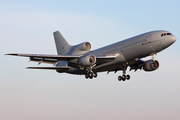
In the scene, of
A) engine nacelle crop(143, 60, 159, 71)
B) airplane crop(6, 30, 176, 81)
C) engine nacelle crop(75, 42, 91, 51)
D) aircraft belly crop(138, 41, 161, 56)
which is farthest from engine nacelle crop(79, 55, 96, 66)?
engine nacelle crop(143, 60, 159, 71)

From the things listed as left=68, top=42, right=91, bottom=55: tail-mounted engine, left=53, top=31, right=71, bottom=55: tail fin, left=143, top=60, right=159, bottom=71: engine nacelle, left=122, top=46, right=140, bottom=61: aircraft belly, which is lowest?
left=143, top=60, right=159, bottom=71: engine nacelle

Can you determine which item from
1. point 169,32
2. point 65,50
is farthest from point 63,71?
point 169,32

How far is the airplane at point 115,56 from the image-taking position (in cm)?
4638

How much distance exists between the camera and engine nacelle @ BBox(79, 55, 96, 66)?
156 feet

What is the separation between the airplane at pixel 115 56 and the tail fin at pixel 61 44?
152 inches

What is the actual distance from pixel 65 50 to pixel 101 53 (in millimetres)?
10338

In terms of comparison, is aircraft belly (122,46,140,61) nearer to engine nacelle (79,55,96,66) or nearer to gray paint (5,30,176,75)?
gray paint (5,30,176,75)

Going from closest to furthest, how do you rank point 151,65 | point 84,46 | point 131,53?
1. point 131,53
2. point 151,65
3. point 84,46

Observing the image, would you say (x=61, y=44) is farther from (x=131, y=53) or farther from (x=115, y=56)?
(x=131, y=53)

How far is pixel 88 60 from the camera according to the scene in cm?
4759

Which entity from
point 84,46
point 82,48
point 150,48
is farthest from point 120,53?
point 82,48

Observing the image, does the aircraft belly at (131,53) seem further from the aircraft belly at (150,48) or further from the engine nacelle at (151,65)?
the engine nacelle at (151,65)

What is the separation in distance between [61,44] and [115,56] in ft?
50.6

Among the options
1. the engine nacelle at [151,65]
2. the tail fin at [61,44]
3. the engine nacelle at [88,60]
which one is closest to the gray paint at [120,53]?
the engine nacelle at [88,60]
